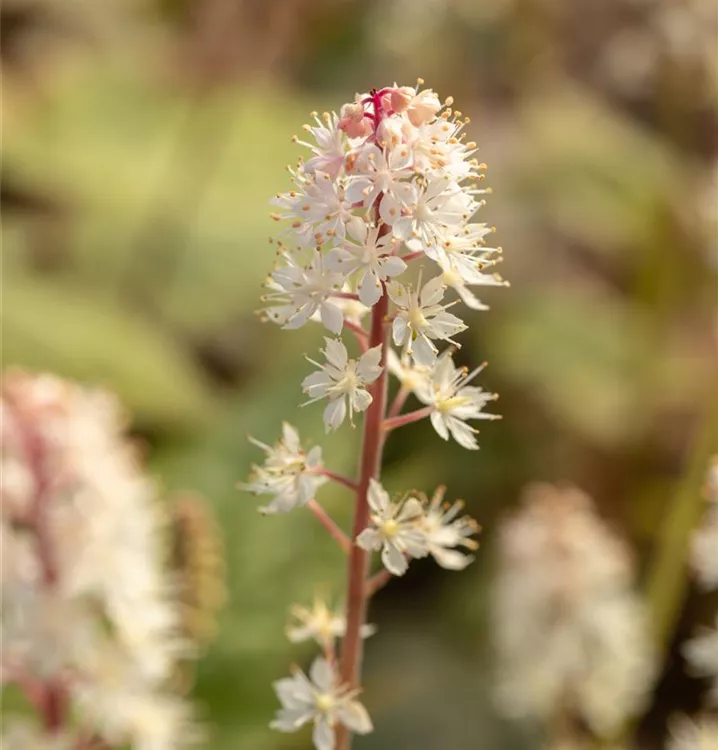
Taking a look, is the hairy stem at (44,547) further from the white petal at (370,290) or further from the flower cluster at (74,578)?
the white petal at (370,290)

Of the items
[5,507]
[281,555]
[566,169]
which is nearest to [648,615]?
[281,555]

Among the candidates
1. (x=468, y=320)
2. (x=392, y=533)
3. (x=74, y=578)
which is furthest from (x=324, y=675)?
(x=468, y=320)

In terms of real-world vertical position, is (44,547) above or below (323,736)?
above

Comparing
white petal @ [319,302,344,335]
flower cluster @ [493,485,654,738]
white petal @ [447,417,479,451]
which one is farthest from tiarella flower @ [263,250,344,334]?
flower cluster @ [493,485,654,738]

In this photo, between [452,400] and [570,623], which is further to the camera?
[570,623]

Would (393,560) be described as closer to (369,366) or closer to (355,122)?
(369,366)

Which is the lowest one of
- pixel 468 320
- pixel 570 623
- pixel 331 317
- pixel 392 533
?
pixel 392 533

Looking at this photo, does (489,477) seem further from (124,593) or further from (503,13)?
(503,13)
